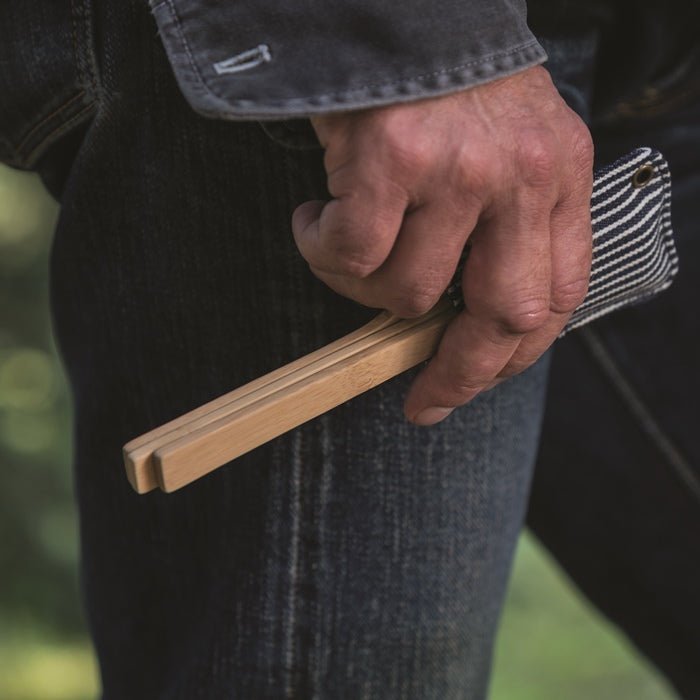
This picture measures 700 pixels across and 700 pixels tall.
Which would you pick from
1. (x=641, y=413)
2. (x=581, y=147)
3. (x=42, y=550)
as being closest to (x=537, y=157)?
(x=581, y=147)

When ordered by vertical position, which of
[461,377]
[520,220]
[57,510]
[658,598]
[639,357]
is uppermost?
[520,220]

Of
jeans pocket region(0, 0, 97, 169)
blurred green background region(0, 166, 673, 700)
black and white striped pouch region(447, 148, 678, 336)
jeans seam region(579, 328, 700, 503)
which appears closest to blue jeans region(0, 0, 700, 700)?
jeans pocket region(0, 0, 97, 169)

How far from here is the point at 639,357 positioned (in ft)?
3.90

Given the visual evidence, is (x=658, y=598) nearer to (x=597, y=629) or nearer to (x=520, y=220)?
(x=520, y=220)

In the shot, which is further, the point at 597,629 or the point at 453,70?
the point at 597,629

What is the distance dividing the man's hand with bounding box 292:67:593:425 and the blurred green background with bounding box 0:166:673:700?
1.41 meters

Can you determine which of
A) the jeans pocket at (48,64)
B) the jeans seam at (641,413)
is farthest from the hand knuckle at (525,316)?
the jeans seam at (641,413)

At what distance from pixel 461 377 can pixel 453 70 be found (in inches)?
8.3

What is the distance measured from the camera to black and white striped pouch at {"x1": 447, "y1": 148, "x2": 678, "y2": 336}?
76cm

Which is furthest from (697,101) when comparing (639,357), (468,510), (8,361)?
(8,361)

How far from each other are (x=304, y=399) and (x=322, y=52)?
0.71ft

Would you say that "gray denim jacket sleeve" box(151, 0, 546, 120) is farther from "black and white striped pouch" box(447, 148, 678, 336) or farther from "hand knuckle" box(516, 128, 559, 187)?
"black and white striped pouch" box(447, 148, 678, 336)

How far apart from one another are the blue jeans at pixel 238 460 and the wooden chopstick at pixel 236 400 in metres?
0.05

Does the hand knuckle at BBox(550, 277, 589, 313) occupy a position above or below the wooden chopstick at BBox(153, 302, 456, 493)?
below
